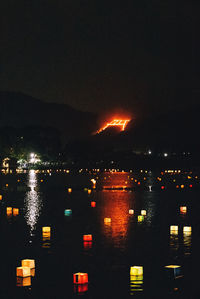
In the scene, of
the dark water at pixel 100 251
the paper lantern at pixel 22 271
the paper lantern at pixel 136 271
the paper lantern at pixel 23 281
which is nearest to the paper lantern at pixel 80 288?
the dark water at pixel 100 251

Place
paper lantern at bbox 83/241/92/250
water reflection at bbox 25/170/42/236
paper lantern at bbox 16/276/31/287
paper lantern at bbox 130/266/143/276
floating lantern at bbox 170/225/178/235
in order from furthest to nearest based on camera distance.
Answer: water reflection at bbox 25/170/42/236 → floating lantern at bbox 170/225/178/235 → paper lantern at bbox 83/241/92/250 → paper lantern at bbox 130/266/143/276 → paper lantern at bbox 16/276/31/287

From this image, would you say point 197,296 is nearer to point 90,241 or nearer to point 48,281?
point 48,281

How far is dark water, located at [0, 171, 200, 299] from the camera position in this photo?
38.0 ft

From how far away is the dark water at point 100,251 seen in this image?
A: 11.6 meters

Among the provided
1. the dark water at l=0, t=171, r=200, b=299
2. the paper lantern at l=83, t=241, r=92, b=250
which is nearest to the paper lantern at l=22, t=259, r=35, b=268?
the dark water at l=0, t=171, r=200, b=299

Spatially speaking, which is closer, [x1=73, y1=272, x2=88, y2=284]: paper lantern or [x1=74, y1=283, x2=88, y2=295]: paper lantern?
[x1=74, y1=283, x2=88, y2=295]: paper lantern

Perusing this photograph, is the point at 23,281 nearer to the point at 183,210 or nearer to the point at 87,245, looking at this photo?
the point at 87,245

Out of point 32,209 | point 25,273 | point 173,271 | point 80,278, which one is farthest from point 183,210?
point 80,278

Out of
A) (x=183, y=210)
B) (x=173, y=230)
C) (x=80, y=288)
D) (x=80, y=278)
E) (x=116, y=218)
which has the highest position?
(x=183, y=210)

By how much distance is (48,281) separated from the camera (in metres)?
12.3

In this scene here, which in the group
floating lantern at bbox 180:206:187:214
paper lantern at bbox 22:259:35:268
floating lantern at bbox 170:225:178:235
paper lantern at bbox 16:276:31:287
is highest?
floating lantern at bbox 180:206:187:214

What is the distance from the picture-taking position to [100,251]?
15320 mm

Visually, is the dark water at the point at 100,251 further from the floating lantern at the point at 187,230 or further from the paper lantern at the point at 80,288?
the floating lantern at the point at 187,230

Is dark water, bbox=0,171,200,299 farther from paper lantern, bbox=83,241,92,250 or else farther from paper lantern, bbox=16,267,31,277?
paper lantern, bbox=16,267,31,277
